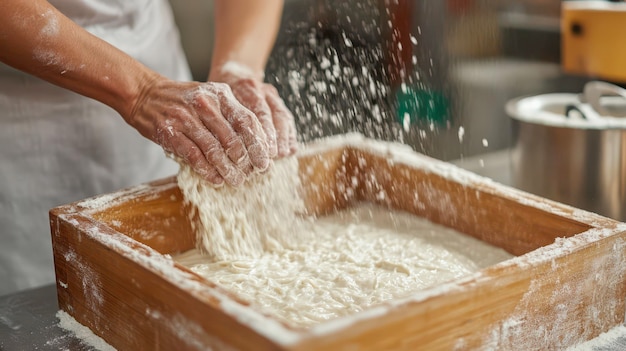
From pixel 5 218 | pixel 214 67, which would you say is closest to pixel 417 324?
pixel 214 67

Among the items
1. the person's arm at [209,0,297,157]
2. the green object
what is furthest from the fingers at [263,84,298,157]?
the green object

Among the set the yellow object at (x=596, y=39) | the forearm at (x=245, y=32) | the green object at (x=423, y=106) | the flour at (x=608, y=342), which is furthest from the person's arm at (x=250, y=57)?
the green object at (x=423, y=106)

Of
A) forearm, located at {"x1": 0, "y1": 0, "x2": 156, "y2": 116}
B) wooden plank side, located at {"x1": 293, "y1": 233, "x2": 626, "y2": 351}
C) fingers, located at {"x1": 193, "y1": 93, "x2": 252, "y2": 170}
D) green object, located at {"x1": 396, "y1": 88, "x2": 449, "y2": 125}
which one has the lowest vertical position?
green object, located at {"x1": 396, "y1": 88, "x2": 449, "y2": 125}

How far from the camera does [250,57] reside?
1.70 m

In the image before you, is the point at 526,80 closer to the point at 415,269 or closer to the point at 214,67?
the point at 214,67

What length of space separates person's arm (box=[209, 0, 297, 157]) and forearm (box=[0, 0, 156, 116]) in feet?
0.66

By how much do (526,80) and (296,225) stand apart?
1935mm

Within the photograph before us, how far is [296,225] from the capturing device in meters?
1.44

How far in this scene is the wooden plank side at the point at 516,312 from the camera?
0.83 metres

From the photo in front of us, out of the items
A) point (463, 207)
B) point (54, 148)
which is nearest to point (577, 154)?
point (463, 207)

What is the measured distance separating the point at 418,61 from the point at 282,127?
246cm

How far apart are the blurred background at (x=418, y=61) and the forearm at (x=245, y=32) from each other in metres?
1.29

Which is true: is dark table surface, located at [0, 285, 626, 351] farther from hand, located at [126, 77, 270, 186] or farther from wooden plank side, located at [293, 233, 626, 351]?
hand, located at [126, 77, 270, 186]

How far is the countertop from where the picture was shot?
1135 millimetres
